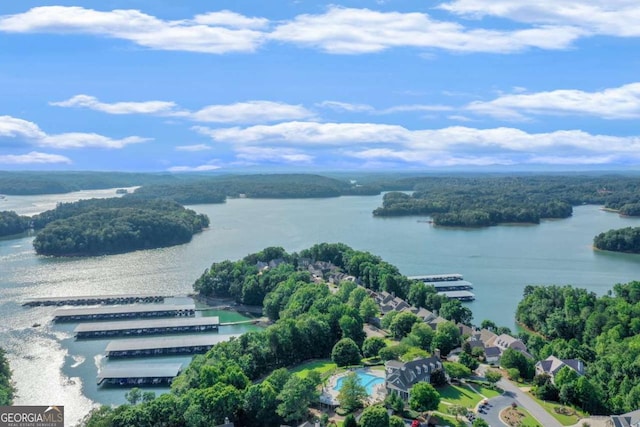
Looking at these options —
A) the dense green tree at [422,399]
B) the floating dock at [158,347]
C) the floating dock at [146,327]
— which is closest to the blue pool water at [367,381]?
the dense green tree at [422,399]

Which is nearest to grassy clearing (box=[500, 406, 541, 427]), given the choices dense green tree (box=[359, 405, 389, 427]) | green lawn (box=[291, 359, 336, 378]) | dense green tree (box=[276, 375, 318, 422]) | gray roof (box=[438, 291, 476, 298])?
dense green tree (box=[359, 405, 389, 427])

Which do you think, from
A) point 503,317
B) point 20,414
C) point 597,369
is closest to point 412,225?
point 503,317

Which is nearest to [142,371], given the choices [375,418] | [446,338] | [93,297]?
[375,418]

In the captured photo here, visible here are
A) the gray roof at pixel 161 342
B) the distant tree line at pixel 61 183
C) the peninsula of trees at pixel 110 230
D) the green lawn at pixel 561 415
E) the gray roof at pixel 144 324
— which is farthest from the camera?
the distant tree line at pixel 61 183

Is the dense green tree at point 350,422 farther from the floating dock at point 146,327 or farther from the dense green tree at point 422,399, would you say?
the floating dock at point 146,327

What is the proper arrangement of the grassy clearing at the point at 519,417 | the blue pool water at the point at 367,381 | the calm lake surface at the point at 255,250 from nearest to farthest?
the grassy clearing at the point at 519,417, the blue pool water at the point at 367,381, the calm lake surface at the point at 255,250

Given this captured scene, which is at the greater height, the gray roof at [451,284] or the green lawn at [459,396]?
the gray roof at [451,284]

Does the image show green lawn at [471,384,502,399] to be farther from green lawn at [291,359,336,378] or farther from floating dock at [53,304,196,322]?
floating dock at [53,304,196,322]
